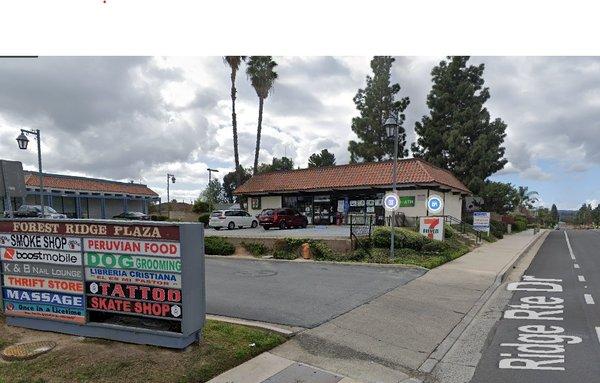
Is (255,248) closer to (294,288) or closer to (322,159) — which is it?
(294,288)

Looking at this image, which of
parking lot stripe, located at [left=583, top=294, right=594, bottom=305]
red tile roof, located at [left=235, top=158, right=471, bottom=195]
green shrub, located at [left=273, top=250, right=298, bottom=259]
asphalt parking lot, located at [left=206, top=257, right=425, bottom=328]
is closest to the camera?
asphalt parking lot, located at [left=206, top=257, right=425, bottom=328]

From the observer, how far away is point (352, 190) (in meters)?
25.8

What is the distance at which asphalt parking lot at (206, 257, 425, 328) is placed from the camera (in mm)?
7152

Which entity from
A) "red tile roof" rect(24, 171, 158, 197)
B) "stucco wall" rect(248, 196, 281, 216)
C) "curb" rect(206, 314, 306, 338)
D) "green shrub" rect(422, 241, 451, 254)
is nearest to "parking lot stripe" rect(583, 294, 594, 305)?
"green shrub" rect(422, 241, 451, 254)

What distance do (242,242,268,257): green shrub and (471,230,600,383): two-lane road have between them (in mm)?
9171

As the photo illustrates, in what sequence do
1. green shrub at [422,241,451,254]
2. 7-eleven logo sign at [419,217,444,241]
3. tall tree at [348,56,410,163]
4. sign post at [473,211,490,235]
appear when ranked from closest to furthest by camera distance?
green shrub at [422,241,451,254]
7-eleven logo sign at [419,217,444,241]
sign post at [473,211,490,235]
tall tree at [348,56,410,163]

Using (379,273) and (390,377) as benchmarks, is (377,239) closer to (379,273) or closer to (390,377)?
(379,273)

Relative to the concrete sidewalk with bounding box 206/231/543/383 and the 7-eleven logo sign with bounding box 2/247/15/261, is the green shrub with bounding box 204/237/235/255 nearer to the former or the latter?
the concrete sidewalk with bounding box 206/231/543/383

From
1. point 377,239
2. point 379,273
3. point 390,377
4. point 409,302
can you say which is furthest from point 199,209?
point 390,377

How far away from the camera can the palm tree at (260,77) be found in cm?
3625

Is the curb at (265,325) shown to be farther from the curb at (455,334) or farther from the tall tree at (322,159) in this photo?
the tall tree at (322,159)

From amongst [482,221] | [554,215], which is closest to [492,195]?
[482,221]

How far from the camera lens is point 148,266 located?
508 centimetres

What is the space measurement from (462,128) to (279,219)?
77.2ft
